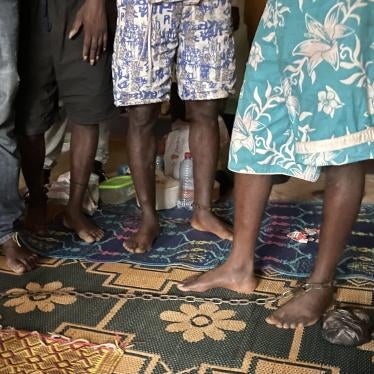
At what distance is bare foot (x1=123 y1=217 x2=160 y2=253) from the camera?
1960mm

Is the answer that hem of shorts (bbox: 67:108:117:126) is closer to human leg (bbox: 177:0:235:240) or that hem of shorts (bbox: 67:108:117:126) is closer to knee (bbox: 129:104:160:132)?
knee (bbox: 129:104:160:132)

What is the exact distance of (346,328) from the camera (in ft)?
4.58

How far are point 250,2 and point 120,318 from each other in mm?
2133

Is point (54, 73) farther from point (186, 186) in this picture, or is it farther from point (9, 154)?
point (186, 186)

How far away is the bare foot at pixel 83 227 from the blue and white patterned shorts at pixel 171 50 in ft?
1.64

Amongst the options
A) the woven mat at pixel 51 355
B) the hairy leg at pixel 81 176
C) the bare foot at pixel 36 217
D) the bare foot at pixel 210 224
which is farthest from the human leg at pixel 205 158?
the woven mat at pixel 51 355

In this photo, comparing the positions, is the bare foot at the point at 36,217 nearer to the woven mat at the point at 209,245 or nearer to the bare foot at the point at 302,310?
the woven mat at the point at 209,245

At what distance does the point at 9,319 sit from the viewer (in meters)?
1.54

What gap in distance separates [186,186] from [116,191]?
1.01 feet

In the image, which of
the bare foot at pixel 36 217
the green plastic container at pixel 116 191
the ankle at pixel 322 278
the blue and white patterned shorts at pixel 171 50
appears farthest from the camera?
the green plastic container at pixel 116 191

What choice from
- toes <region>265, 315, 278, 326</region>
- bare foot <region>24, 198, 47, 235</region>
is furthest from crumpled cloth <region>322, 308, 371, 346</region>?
bare foot <region>24, 198, 47, 235</region>

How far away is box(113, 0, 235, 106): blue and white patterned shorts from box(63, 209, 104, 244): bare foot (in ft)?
1.64

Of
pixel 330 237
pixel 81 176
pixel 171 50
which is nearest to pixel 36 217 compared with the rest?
pixel 81 176

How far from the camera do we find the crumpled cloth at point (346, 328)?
4.56ft
